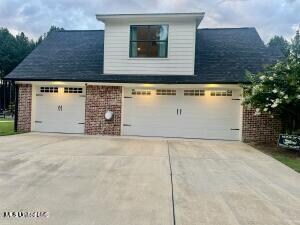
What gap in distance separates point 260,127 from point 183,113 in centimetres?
309

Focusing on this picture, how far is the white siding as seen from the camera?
12367 millimetres

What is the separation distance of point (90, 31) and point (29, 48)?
27.1 meters

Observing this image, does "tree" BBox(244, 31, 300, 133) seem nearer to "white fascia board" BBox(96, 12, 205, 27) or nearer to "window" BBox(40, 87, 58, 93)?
"white fascia board" BBox(96, 12, 205, 27)

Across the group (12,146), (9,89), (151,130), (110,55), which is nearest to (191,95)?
(151,130)

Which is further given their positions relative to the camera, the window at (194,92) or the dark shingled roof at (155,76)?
the window at (194,92)

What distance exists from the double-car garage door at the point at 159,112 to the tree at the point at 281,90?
1719 mm

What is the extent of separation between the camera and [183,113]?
12391 mm

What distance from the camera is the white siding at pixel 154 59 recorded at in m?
12.4

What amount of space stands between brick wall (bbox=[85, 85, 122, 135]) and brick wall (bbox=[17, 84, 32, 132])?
104 inches

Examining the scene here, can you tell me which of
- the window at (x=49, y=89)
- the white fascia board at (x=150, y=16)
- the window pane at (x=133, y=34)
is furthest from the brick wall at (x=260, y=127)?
the window at (x=49, y=89)

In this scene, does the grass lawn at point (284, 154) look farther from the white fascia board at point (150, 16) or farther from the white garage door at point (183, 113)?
the white fascia board at point (150, 16)

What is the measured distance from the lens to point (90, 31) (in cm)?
1644

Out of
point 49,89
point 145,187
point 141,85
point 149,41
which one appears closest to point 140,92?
point 141,85

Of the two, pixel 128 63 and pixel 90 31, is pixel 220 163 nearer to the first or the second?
pixel 128 63
